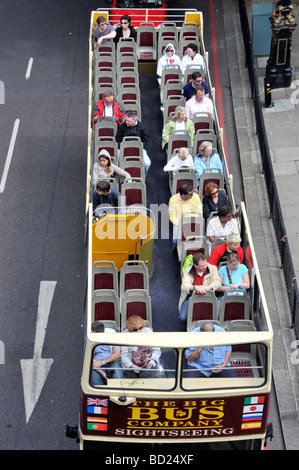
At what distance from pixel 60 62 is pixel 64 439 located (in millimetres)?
13364

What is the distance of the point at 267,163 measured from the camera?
21.5 metres

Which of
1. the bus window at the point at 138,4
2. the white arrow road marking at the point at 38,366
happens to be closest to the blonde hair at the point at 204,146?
A: the white arrow road marking at the point at 38,366

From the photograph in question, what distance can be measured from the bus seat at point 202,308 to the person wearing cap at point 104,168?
366cm

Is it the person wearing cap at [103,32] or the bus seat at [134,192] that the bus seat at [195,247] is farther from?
the person wearing cap at [103,32]

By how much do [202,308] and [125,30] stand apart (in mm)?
10205

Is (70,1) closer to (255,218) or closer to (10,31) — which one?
(10,31)

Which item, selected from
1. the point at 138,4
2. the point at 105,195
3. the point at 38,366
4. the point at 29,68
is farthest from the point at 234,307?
the point at 138,4

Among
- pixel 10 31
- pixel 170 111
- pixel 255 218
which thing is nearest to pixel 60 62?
pixel 10 31

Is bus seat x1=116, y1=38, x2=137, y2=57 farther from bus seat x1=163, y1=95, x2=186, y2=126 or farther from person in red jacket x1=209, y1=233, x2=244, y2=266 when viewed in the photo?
person in red jacket x1=209, y1=233, x2=244, y2=266

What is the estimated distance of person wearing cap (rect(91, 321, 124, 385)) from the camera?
43.4 ft

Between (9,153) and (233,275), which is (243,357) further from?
(9,153)

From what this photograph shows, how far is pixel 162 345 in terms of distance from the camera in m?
12.5

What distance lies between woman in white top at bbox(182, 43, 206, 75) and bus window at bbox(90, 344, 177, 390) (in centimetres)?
1015

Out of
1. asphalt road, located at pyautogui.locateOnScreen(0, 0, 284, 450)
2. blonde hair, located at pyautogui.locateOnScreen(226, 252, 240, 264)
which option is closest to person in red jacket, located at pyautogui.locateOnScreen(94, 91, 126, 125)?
asphalt road, located at pyautogui.locateOnScreen(0, 0, 284, 450)
